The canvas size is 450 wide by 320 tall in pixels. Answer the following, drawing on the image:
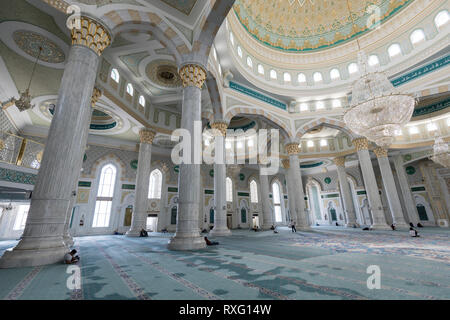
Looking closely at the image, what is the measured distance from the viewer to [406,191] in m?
14.5

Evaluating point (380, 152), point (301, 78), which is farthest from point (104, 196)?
point (380, 152)

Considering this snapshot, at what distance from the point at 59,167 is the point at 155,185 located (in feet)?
35.1

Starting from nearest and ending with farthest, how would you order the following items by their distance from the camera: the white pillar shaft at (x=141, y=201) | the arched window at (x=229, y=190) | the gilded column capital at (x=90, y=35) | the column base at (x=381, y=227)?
the gilded column capital at (x=90, y=35) → the white pillar shaft at (x=141, y=201) → the column base at (x=381, y=227) → the arched window at (x=229, y=190)

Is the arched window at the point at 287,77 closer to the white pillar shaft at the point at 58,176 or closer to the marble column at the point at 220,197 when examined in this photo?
the marble column at the point at 220,197

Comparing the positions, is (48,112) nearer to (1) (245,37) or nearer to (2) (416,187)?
(1) (245,37)

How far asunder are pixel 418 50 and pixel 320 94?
4457mm

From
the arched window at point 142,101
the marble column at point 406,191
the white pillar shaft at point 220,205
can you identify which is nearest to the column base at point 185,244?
the white pillar shaft at point 220,205

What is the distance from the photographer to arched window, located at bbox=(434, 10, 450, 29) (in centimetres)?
884

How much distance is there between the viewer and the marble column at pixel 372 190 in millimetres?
10731

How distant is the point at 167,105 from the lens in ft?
35.6

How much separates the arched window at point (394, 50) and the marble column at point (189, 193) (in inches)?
455

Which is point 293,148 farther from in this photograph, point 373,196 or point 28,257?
point 28,257

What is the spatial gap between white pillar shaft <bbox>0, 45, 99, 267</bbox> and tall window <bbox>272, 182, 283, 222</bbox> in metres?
17.4

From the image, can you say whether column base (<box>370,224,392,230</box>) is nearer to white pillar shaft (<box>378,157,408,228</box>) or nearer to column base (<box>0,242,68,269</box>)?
white pillar shaft (<box>378,157,408,228</box>)
